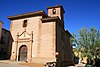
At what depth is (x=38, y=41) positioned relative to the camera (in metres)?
22.2

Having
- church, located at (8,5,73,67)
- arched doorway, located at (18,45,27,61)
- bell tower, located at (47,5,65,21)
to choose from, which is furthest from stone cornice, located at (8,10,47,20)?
arched doorway, located at (18,45,27,61)

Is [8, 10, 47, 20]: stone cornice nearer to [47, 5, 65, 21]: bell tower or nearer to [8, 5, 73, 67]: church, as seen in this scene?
[8, 5, 73, 67]: church

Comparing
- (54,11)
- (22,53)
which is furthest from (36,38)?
(54,11)

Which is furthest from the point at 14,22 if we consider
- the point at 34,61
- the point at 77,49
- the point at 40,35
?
the point at 77,49

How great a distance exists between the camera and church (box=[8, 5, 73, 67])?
21344 millimetres

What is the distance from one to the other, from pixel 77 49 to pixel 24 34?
10187mm

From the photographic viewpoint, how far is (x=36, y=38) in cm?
2261

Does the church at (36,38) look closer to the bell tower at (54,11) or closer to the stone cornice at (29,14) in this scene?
the stone cornice at (29,14)

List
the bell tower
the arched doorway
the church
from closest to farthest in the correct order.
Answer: the church
the arched doorway
the bell tower

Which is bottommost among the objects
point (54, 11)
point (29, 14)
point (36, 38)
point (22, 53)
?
point (22, 53)

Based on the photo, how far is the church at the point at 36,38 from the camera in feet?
70.0

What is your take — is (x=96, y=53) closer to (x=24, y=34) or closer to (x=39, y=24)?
(x=39, y=24)

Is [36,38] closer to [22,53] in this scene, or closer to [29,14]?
[22,53]

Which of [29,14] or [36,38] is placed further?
[29,14]
